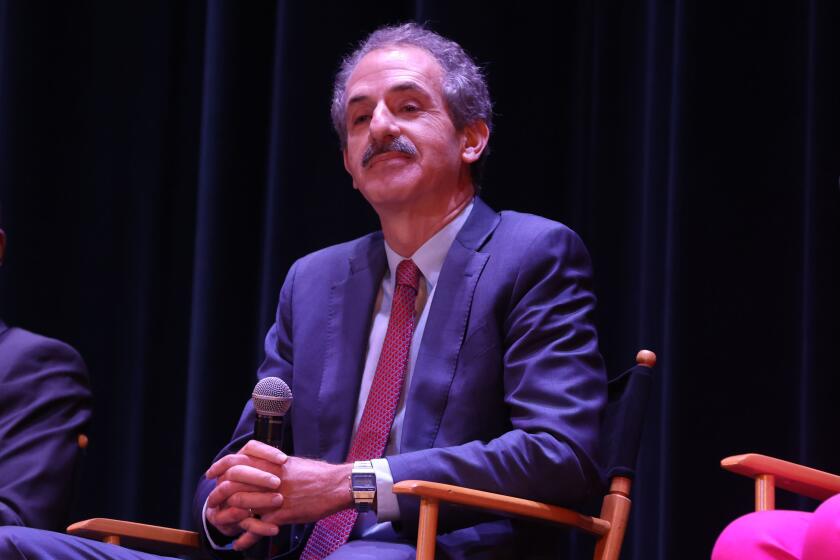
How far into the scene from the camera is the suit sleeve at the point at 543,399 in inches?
77.9

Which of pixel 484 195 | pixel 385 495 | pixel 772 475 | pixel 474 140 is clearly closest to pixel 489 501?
pixel 385 495

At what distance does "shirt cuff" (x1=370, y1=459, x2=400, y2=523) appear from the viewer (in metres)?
1.96

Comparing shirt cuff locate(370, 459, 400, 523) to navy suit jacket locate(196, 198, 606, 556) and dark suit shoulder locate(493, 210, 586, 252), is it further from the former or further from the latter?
dark suit shoulder locate(493, 210, 586, 252)

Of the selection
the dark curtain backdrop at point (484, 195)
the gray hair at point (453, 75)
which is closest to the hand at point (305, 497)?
the gray hair at point (453, 75)

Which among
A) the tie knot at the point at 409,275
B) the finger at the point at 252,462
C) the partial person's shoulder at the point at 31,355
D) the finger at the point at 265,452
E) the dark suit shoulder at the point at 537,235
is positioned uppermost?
the dark suit shoulder at the point at 537,235

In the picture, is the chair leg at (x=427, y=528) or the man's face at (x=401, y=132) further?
the man's face at (x=401, y=132)

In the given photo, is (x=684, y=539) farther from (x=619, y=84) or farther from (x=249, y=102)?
(x=249, y=102)

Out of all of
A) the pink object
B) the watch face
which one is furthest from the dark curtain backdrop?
the watch face

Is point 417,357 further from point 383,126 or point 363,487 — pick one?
point 383,126

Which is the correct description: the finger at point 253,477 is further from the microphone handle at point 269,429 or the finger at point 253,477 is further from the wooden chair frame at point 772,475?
the wooden chair frame at point 772,475

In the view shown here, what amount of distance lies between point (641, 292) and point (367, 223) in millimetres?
806

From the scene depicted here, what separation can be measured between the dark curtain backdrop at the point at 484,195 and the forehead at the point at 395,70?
55 cm

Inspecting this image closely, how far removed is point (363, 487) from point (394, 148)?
75 cm

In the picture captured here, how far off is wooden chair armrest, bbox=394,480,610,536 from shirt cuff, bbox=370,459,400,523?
4.5 inches
